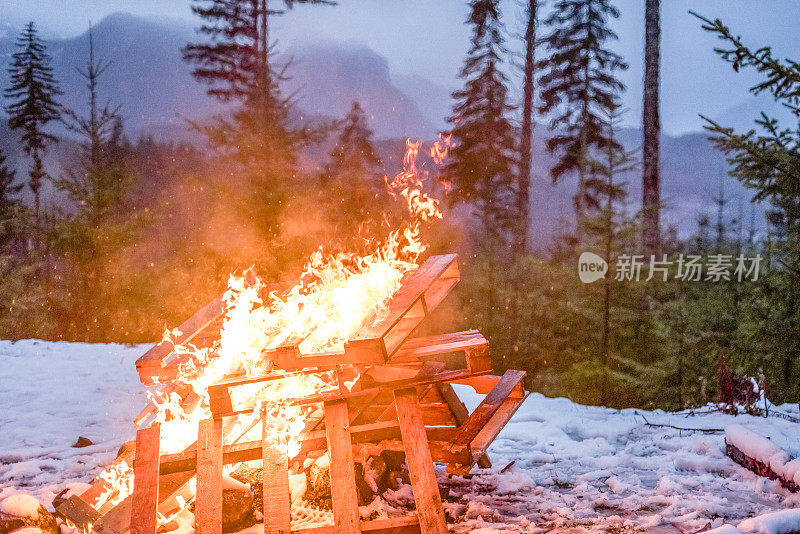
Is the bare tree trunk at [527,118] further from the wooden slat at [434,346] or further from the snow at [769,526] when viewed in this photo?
the snow at [769,526]

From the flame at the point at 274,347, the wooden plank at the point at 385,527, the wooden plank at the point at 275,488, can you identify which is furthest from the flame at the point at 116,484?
the wooden plank at the point at 385,527

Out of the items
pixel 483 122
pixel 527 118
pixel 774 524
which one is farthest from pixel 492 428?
pixel 483 122

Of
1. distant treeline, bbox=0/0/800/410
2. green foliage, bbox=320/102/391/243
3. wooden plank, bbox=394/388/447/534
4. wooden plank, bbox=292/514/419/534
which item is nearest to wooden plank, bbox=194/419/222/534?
wooden plank, bbox=292/514/419/534

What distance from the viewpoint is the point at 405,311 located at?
12.8 feet

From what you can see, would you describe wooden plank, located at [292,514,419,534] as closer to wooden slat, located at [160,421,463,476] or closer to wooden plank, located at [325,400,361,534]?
wooden plank, located at [325,400,361,534]

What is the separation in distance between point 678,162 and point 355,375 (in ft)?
465

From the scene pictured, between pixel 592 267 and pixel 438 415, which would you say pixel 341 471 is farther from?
pixel 592 267

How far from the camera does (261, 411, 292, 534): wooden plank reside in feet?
10.5

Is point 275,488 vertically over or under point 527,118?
under

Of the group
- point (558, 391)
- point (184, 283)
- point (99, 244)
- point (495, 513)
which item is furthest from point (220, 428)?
point (99, 244)

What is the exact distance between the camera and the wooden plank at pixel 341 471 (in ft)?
10.7

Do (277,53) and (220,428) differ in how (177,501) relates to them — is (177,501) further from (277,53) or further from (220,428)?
(277,53)

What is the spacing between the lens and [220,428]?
379cm

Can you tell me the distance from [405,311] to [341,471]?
1202 millimetres
